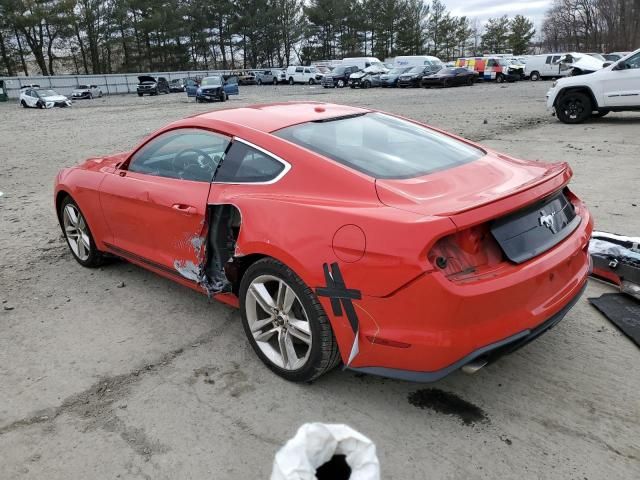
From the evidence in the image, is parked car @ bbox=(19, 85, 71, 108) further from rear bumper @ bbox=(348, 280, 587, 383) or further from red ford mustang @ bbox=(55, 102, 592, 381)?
rear bumper @ bbox=(348, 280, 587, 383)

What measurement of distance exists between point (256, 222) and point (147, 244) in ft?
4.48

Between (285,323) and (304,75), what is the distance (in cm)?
4921

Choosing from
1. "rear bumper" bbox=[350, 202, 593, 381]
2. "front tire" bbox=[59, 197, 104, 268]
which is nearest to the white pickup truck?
"rear bumper" bbox=[350, 202, 593, 381]

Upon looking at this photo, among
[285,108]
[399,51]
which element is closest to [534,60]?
[285,108]

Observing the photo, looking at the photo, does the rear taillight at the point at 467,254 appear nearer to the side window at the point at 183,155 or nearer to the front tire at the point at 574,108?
the side window at the point at 183,155

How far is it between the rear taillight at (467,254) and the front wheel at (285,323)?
2.21 feet

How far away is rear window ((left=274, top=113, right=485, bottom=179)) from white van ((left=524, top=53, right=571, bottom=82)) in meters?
38.3

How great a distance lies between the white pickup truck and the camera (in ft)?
39.4

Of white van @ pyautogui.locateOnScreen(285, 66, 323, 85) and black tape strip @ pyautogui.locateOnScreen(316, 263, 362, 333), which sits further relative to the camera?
white van @ pyautogui.locateOnScreen(285, 66, 323, 85)

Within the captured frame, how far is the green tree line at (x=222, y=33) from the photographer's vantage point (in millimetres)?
58250

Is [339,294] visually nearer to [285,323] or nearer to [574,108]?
[285,323]

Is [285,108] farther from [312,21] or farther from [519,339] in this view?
[312,21]

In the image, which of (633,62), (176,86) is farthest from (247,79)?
(633,62)

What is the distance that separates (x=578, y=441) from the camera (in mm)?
2422
